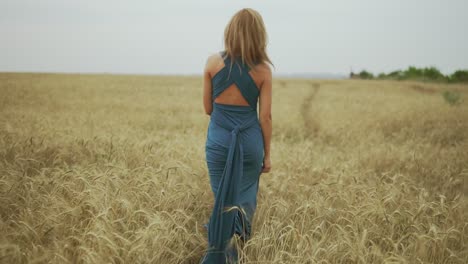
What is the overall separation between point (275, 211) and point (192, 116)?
8.07 meters

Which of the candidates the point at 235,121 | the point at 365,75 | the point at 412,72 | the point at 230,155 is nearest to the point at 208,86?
the point at 235,121

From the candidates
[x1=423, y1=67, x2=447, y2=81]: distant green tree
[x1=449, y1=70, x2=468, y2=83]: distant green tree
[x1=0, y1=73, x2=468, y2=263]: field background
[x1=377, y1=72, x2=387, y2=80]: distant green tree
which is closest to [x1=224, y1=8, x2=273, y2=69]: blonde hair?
[x1=0, y1=73, x2=468, y2=263]: field background

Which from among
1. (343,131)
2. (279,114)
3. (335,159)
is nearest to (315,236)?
(335,159)

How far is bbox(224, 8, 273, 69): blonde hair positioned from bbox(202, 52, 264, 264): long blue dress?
9 cm

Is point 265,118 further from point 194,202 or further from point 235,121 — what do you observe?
point 194,202

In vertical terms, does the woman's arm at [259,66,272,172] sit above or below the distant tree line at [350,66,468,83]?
below

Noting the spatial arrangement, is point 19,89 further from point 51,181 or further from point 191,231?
point 191,231

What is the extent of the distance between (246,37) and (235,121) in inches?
27.7

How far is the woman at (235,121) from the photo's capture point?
107 inches

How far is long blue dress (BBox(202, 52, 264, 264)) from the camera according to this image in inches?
112

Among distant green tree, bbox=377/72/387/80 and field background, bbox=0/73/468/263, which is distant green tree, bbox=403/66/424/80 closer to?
distant green tree, bbox=377/72/387/80

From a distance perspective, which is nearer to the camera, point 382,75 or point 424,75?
point 424,75

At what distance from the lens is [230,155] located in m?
2.87

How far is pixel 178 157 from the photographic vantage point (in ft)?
17.9
